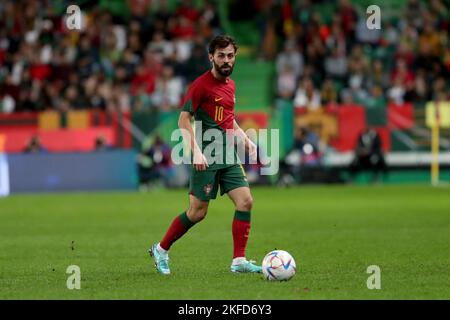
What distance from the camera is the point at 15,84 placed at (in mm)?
31906

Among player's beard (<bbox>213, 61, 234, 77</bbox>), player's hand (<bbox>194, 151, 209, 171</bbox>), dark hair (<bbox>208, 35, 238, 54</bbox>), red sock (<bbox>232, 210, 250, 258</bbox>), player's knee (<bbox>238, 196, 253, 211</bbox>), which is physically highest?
dark hair (<bbox>208, 35, 238, 54</bbox>)

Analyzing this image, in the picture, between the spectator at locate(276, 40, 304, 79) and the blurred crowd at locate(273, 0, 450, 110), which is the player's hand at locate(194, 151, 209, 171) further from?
the spectator at locate(276, 40, 304, 79)

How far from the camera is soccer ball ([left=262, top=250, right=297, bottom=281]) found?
10148 mm

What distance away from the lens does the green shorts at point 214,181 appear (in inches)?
428

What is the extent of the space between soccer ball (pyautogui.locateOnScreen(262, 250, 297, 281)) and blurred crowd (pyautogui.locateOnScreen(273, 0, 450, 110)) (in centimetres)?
2031

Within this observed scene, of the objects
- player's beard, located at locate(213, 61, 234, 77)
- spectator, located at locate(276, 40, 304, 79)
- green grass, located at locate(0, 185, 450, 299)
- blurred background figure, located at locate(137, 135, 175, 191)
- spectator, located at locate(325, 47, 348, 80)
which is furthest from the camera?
spectator, located at locate(276, 40, 304, 79)

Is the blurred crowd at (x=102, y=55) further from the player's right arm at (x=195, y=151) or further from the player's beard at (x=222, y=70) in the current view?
the player's right arm at (x=195, y=151)

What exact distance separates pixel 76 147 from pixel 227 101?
63.8 feet

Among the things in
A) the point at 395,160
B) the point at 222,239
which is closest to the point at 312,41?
the point at 395,160

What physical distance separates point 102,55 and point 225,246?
19.5 m

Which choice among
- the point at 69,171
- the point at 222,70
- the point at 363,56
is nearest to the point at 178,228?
the point at 222,70

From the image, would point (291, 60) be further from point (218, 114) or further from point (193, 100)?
point (193, 100)

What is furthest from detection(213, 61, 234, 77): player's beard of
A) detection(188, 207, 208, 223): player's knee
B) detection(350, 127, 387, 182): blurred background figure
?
detection(350, 127, 387, 182): blurred background figure
